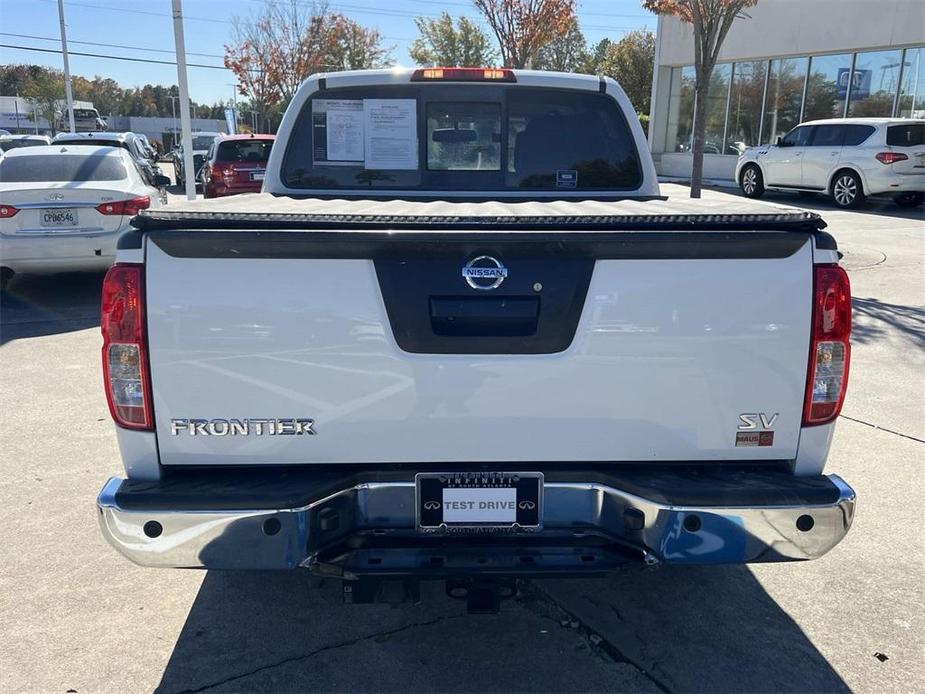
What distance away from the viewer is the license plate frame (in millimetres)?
8938

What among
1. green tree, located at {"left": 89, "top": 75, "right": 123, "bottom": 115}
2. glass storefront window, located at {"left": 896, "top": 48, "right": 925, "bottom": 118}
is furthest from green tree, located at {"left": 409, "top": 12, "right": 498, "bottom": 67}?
green tree, located at {"left": 89, "top": 75, "right": 123, "bottom": 115}

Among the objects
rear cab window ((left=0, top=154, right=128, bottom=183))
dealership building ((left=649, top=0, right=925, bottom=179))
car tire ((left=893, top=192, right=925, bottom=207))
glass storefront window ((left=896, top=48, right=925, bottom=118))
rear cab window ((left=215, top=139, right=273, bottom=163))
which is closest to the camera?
rear cab window ((left=0, top=154, right=128, bottom=183))

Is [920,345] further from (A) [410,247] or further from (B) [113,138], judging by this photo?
(B) [113,138]

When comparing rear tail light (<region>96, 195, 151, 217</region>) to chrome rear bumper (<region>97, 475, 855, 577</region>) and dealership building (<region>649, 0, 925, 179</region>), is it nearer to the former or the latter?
chrome rear bumper (<region>97, 475, 855, 577</region>)

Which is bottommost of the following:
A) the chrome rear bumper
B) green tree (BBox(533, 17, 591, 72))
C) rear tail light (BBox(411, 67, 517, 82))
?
the chrome rear bumper

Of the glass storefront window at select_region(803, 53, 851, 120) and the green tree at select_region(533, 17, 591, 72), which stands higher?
the green tree at select_region(533, 17, 591, 72)

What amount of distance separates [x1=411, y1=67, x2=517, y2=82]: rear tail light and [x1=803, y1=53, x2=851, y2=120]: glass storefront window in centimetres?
2087

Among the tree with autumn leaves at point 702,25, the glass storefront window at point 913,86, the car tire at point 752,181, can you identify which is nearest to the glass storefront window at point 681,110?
the car tire at point 752,181

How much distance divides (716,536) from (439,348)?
41.8 inches

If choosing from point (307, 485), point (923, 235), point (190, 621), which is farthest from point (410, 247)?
point (923, 235)

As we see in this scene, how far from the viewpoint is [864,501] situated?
14.9 feet

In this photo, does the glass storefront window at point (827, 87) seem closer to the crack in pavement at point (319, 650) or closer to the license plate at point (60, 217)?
the license plate at point (60, 217)

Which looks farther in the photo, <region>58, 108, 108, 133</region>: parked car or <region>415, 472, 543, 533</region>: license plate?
<region>58, 108, 108, 133</region>: parked car

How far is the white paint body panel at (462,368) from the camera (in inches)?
98.5
